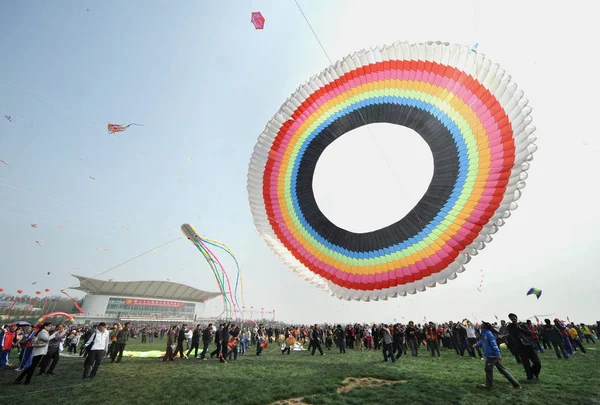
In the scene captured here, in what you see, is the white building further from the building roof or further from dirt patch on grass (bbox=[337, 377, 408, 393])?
dirt patch on grass (bbox=[337, 377, 408, 393])

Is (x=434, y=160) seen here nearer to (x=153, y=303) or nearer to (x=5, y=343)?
(x=5, y=343)

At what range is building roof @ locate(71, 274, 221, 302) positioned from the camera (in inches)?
3366

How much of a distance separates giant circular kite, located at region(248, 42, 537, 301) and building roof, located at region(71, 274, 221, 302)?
9601 centimetres

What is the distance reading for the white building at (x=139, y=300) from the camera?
85812mm

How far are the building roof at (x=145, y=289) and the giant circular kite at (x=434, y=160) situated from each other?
9601 centimetres

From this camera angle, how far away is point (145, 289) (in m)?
96.2

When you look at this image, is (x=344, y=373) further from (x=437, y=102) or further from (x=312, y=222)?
(x=437, y=102)

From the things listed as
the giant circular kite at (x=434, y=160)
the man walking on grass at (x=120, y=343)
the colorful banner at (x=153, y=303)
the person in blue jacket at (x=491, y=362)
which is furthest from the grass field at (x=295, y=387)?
the colorful banner at (x=153, y=303)

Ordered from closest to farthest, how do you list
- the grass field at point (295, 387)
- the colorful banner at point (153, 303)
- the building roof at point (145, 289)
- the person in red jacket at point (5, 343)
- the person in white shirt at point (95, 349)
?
the grass field at point (295, 387) → the person in white shirt at point (95, 349) → the person in red jacket at point (5, 343) → the building roof at point (145, 289) → the colorful banner at point (153, 303)

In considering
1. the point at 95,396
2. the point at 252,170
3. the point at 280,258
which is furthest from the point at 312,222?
the point at 95,396

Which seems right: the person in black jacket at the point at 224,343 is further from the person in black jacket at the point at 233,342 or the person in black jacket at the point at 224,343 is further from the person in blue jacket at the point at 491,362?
the person in blue jacket at the point at 491,362

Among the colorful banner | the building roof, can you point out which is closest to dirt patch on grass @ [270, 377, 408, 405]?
the building roof

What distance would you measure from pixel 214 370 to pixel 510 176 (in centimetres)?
1054

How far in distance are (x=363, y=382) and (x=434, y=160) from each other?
646 cm
